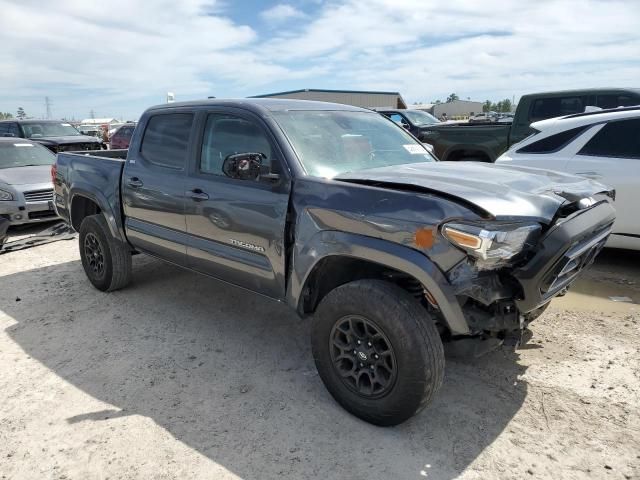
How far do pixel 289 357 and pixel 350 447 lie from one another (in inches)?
44.9

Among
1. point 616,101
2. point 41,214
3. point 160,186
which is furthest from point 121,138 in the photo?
point 616,101

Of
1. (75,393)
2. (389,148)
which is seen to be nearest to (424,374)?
(389,148)

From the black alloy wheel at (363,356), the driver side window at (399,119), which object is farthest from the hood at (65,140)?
the black alloy wheel at (363,356)

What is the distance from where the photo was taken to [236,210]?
11.4 ft

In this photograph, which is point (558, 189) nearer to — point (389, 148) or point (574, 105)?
point (389, 148)

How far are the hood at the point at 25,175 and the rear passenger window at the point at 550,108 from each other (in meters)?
8.24

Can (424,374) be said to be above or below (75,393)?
above

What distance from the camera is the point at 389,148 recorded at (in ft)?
12.8

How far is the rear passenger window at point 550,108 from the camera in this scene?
27.5 ft

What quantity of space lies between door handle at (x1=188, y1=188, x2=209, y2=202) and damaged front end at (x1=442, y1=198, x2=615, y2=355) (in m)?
1.97

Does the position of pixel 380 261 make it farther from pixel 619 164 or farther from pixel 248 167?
pixel 619 164

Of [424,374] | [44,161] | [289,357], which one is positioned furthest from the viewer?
[44,161]

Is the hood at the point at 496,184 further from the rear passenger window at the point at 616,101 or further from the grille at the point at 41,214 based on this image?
the grille at the point at 41,214

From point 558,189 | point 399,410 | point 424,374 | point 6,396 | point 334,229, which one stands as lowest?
point 6,396
